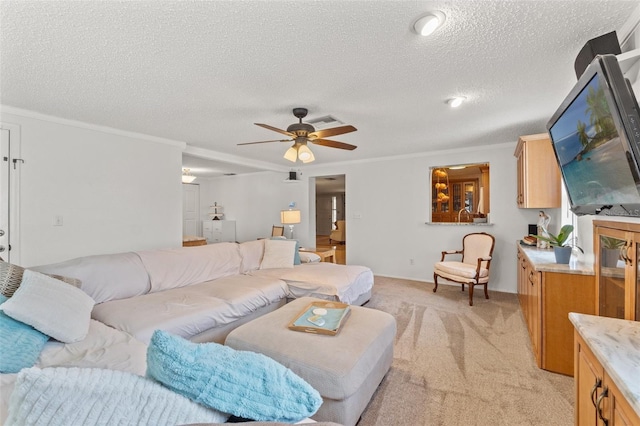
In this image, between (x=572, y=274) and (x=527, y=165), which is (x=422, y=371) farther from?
(x=527, y=165)

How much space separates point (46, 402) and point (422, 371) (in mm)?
2331

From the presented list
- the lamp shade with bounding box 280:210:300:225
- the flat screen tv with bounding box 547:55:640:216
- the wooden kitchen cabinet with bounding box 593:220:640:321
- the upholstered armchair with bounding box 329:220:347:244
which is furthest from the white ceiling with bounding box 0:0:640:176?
the upholstered armchair with bounding box 329:220:347:244

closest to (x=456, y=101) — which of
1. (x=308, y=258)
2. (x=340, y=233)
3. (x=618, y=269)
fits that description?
(x=618, y=269)

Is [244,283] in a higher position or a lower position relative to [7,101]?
lower

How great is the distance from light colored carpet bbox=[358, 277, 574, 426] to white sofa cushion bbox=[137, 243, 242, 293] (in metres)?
2.17

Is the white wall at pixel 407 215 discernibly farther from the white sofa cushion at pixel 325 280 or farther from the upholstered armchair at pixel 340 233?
the upholstered armchair at pixel 340 233

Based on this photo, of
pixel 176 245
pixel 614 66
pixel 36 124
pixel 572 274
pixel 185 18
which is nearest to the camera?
pixel 614 66

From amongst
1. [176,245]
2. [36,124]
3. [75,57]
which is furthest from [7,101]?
[176,245]

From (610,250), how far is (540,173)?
1961 millimetres

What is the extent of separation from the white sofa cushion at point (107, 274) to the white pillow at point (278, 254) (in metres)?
1.49

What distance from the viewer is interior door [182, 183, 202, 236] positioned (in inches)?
306

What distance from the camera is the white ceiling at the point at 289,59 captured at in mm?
1457

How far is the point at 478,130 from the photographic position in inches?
145

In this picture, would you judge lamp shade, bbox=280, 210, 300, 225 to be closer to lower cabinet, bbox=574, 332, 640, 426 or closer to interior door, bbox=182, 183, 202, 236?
interior door, bbox=182, 183, 202, 236
